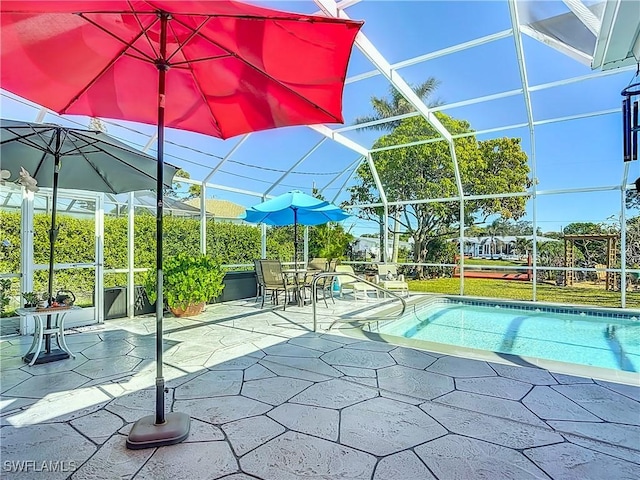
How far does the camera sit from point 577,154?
33.1ft

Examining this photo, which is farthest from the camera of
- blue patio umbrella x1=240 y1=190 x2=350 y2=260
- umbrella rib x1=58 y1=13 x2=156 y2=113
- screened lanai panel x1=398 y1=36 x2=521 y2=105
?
blue patio umbrella x1=240 y1=190 x2=350 y2=260

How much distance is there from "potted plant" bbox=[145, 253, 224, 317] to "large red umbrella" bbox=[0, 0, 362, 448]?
360 centimetres

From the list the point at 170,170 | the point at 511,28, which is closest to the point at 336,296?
the point at 170,170

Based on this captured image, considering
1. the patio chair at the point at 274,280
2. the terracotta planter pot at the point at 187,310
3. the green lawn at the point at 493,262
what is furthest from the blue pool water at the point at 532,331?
the terracotta planter pot at the point at 187,310

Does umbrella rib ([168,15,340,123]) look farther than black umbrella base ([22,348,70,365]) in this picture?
No

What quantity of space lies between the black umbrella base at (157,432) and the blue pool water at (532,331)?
15.9 ft

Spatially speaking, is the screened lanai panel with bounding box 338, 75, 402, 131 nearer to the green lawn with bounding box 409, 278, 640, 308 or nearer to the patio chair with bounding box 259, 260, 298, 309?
the patio chair with bounding box 259, 260, 298, 309

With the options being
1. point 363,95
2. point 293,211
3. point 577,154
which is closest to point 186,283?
point 293,211

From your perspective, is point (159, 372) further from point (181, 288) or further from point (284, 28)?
point (181, 288)

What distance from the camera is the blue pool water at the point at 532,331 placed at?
577cm

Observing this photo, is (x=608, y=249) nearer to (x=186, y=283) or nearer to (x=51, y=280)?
(x=186, y=283)

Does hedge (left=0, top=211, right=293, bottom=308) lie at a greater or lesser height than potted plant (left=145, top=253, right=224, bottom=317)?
greater

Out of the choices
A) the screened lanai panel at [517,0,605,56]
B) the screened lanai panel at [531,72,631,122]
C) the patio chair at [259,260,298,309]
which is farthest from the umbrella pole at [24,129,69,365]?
the screened lanai panel at [531,72,631,122]

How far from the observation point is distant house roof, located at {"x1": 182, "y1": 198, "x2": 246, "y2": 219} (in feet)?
29.7
